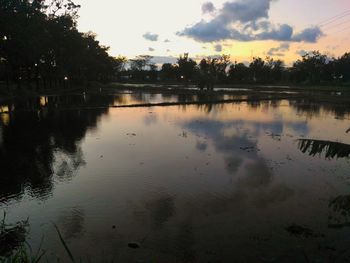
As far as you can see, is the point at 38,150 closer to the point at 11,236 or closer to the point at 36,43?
the point at 11,236

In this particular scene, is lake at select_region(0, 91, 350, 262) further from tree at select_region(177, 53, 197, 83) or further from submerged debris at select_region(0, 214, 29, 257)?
tree at select_region(177, 53, 197, 83)

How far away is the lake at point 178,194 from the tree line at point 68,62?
37.6 m

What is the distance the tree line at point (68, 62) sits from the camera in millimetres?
59125

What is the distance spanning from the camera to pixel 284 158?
20547 millimetres

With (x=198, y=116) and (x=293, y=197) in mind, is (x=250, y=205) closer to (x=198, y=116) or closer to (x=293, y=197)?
(x=293, y=197)

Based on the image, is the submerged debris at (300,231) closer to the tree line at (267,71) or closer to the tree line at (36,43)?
the tree line at (36,43)

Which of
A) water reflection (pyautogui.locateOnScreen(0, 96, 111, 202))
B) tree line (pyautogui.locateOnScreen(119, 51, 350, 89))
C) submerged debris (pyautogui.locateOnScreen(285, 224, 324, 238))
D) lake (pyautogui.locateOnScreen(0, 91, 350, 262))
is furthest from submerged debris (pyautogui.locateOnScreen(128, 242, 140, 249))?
tree line (pyautogui.locateOnScreen(119, 51, 350, 89))

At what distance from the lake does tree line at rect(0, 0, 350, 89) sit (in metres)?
37.6

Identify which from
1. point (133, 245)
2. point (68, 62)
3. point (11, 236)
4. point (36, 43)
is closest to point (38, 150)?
point (11, 236)

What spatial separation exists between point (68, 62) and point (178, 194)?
82008 mm

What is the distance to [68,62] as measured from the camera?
8869 cm

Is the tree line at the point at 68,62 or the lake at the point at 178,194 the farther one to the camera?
the tree line at the point at 68,62

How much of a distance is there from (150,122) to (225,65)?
12998 centimetres

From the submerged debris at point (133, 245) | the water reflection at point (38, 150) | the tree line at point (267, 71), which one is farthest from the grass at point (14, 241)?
the tree line at point (267, 71)
